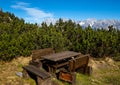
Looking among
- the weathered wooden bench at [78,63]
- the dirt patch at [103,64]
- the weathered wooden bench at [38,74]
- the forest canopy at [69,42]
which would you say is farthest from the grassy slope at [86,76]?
the forest canopy at [69,42]

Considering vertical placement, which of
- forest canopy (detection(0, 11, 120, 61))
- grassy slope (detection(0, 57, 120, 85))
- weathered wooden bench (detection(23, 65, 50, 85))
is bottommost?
grassy slope (detection(0, 57, 120, 85))

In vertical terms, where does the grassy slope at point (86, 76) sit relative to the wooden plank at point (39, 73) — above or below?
below

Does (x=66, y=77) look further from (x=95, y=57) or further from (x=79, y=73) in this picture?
(x=95, y=57)

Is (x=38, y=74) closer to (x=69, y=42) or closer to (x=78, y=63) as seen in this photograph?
(x=78, y=63)

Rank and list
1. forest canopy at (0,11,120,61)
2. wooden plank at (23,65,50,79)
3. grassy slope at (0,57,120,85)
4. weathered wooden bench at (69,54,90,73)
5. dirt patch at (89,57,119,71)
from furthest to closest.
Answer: forest canopy at (0,11,120,61) → dirt patch at (89,57,119,71) → weathered wooden bench at (69,54,90,73) → grassy slope at (0,57,120,85) → wooden plank at (23,65,50,79)

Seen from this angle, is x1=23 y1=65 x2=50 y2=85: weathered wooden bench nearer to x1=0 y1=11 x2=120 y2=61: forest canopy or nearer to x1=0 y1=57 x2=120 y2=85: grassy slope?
x1=0 y1=57 x2=120 y2=85: grassy slope

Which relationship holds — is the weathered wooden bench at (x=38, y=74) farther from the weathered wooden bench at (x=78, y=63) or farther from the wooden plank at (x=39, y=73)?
the weathered wooden bench at (x=78, y=63)

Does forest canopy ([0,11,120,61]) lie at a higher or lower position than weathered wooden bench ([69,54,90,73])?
higher

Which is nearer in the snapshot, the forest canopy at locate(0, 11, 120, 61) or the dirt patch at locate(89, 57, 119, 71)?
the dirt patch at locate(89, 57, 119, 71)

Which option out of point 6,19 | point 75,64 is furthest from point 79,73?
point 6,19

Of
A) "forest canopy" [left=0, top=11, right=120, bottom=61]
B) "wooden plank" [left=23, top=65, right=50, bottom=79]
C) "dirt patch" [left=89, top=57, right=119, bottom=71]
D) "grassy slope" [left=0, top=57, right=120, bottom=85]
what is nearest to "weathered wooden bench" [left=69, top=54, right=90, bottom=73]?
"grassy slope" [left=0, top=57, right=120, bottom=85]

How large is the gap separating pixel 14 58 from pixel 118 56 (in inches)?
402

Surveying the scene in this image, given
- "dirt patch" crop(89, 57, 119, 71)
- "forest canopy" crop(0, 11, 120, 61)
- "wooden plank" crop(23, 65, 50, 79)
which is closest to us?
"wooden plank" crop(23, 65, 50, 79)

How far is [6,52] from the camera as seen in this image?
14.0 metres
